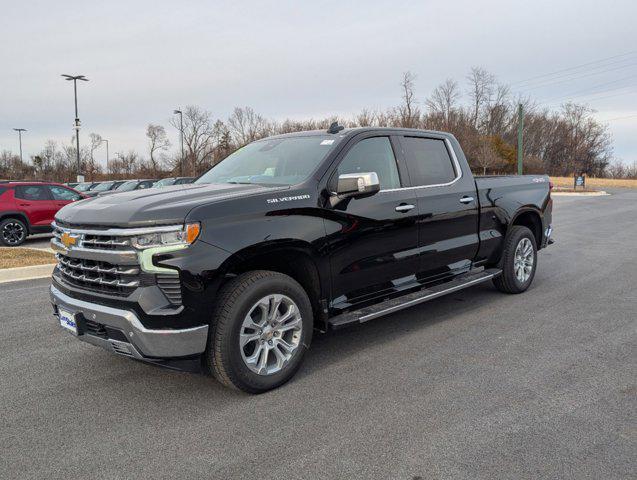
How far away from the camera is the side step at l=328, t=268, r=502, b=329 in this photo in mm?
4129

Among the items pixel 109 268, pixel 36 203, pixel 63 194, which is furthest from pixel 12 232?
pixel 109 268

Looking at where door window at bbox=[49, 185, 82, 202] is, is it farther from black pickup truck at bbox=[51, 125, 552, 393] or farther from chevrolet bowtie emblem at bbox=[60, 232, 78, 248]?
chevrolet bowtie emblem at bbox=[60, 232, 78, 248]

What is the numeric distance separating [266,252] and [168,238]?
0.70 m

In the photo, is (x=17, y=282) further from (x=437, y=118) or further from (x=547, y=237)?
(x=437, y=118)

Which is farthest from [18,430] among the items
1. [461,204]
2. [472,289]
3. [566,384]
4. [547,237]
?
[547,237]

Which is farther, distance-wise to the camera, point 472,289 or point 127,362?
point 472,289

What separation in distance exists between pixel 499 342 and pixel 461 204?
151 cm

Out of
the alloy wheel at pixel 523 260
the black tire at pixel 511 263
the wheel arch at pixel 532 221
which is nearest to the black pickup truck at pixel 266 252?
the black tire at pixel 511 263

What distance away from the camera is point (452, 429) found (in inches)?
123

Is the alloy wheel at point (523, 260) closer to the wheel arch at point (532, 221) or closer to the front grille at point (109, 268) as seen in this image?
the wheel arch at point (532, 221)

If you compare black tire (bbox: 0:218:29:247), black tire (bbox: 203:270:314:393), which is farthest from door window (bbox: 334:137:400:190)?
black tire (bbox: 0:218:29:247)

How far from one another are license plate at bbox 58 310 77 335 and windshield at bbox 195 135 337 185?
1706 mm

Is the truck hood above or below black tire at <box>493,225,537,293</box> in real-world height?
above

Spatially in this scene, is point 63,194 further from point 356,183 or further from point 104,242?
point 356,183
